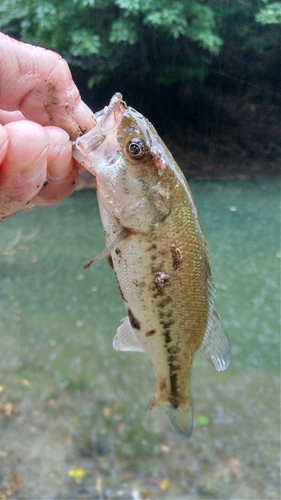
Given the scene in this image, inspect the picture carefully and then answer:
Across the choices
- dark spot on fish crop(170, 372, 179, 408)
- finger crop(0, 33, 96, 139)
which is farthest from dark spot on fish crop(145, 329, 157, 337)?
finger crop(0, 33, 96, 139)

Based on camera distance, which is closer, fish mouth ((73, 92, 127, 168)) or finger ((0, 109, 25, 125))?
fish mouth ((73, 92, 127, 168))

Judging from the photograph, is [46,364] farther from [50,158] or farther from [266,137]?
[266,137]

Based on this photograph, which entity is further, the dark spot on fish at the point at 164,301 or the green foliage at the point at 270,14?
the green foliage at the point at 270,14

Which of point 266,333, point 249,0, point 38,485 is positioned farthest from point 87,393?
point 249,0

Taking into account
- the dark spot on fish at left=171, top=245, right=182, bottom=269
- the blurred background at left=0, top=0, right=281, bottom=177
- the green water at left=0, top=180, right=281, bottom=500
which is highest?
the dark spot on fish at left=171, top=245, right=182, bottom=269

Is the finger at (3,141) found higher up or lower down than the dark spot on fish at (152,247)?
higher up

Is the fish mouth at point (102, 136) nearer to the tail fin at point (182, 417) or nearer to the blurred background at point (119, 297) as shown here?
the tail fin at point (182, 417)

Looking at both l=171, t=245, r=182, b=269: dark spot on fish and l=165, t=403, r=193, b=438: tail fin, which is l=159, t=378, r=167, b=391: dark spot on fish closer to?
l=165, t=403, r=193, b=438: tail fin

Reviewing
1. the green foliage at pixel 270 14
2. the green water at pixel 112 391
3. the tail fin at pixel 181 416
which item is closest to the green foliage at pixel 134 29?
the green foliage at pixel 270 14
